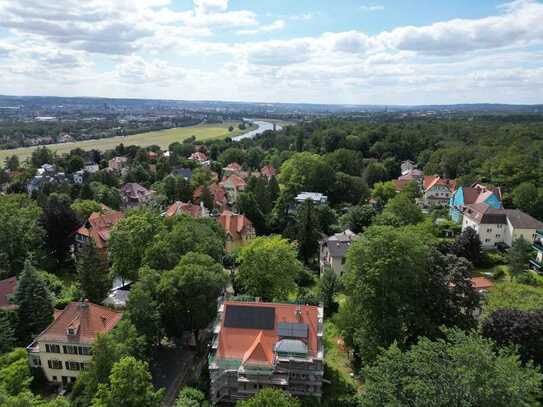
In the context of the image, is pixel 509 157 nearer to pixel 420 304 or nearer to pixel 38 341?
pixel 420 304

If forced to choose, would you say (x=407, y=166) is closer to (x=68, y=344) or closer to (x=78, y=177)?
(x=78, y=177)

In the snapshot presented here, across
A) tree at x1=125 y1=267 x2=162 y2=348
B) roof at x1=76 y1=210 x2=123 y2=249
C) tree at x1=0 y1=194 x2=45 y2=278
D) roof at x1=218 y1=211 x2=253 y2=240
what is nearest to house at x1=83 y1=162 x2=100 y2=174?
roof at x1=76 y1=210 x2=123 y2=249

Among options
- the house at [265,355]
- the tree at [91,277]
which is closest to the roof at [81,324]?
the tree at [91,277]

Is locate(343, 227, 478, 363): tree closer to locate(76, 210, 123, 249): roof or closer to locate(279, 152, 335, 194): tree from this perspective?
locate(76, 210, 123, 249): roof

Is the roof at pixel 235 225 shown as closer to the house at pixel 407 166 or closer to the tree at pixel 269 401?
the tree at pixel 269 401

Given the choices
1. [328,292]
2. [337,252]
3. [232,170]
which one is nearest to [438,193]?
[337,252]
